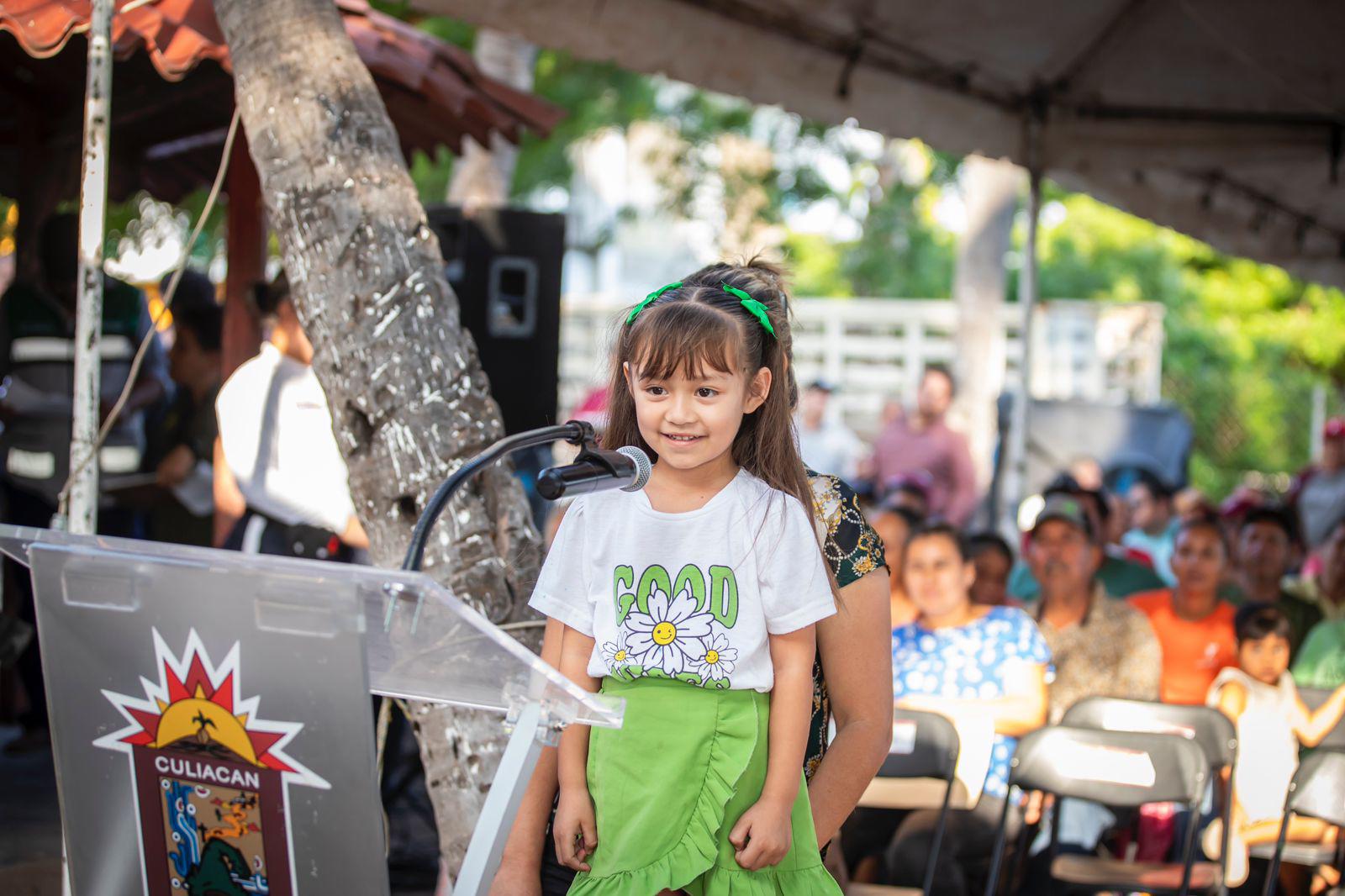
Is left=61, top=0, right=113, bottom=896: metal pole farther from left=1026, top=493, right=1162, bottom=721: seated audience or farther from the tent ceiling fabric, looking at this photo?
left=1026, top=493, right=1162, bottom=721: seated audience

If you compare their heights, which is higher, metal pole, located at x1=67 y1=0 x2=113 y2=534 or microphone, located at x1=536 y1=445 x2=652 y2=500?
metal pole, located at x1=67 y1=0 x2=113 y2=534

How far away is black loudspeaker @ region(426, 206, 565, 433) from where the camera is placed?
5.98 m

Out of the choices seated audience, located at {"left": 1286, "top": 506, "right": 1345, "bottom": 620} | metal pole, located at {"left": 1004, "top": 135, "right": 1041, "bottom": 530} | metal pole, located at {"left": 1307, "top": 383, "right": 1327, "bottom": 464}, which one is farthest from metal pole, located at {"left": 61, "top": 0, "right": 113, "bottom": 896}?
metal pole, located at {"left": 1307, "top": 383, "right": 1327, "bottom": 464}

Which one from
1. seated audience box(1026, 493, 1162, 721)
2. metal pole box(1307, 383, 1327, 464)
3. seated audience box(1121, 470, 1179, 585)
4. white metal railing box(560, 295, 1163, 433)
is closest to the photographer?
seated audience box(1026, 493, 1162, 721)

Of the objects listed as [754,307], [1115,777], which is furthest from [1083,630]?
Answer: [754,307]

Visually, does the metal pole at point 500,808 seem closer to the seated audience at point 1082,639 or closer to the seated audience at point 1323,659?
the seated audience at point 1082,639

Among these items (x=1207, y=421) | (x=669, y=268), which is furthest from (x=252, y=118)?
(x=669, y=268)

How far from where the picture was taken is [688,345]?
195 cm

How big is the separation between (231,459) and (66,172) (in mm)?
3136

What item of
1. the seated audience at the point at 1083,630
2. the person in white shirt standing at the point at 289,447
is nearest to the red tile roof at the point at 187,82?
the person in white shirt standing at the point at 289,447

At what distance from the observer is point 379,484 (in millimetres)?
2744

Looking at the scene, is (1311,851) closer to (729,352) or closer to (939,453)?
(729,352)

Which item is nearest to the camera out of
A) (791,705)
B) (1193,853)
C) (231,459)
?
(791,705)

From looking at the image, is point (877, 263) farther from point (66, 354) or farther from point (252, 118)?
point (252, 118)
